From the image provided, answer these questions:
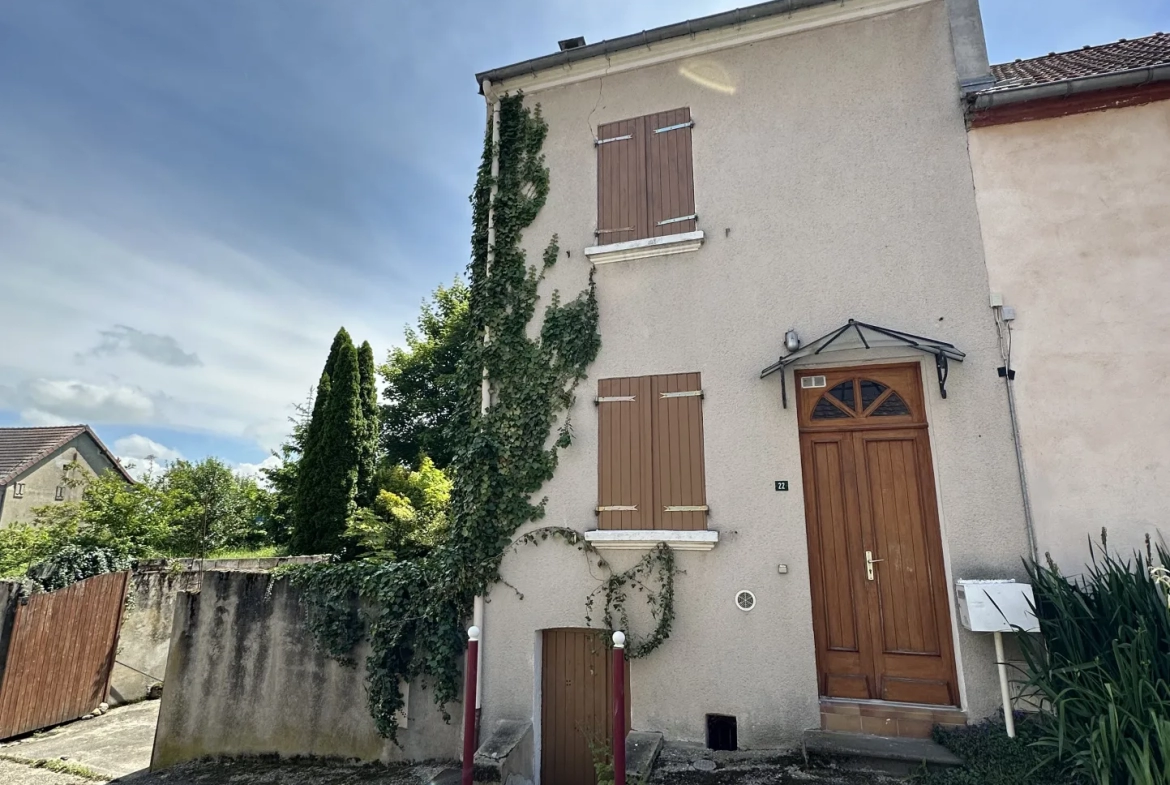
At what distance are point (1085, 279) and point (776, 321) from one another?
2.47 meters

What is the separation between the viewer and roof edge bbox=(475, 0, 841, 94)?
5488mm

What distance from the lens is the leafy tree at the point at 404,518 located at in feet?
32.8

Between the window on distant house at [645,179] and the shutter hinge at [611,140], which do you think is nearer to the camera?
the window on distant house at [645,179]

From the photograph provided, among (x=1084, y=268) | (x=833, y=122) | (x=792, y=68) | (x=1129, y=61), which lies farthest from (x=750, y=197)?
(x=1129, y=61)

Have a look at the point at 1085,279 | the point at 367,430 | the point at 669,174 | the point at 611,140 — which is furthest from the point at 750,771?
the point at 367,430

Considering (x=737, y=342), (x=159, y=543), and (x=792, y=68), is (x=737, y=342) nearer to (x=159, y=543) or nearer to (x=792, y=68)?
(x=792, y=68)

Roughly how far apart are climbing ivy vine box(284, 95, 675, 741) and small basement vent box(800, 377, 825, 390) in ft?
6.70

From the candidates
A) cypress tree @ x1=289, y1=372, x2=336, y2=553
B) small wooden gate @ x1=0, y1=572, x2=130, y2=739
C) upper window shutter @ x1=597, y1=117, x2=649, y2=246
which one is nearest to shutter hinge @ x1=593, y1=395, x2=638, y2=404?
upper window shutter @ x1=597, y1=117, x2=649, y2=246

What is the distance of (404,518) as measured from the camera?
37.2 feet

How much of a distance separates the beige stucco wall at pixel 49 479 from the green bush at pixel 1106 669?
24861 millimetres

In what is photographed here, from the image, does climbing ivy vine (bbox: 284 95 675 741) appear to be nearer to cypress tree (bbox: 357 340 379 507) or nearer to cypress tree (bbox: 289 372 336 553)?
cypress tree (bbox: 289 372 336 553)

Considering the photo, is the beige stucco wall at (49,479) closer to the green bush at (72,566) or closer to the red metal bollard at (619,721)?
the green bush at (72,566)

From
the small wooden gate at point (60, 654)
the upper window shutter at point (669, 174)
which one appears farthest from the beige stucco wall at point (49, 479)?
the upper window shutter at point (669, 174)

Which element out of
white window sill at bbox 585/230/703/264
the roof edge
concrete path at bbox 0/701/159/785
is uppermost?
the roof edge
